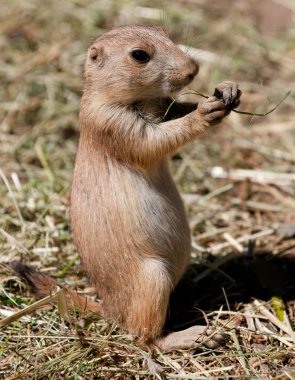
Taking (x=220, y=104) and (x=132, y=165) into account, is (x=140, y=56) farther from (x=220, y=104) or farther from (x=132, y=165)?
(x=132, y=165)

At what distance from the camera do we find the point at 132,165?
4.29 metres

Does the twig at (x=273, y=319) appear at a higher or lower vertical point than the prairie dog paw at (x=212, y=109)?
lower

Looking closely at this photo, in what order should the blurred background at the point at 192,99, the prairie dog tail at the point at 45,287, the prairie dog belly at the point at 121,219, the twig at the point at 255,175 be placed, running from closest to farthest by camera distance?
the prairie dog belly at the point at 121,219
the prairie dog tail at the point at 45,287
the blurred background at the point at 192,99
the twig at the point at 255,175

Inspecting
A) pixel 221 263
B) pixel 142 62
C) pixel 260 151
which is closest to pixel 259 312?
pixel 221 263

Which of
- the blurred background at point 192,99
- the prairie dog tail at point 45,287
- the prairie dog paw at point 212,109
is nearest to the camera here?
the prairie dog paw at point 212,109

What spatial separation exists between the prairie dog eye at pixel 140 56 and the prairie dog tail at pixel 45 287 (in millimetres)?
1673

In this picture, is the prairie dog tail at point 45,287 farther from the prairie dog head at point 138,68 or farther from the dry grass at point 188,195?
the prairie dog head at point 138,68

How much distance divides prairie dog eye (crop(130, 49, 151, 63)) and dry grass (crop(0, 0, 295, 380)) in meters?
0.79

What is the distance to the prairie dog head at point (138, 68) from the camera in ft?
13.7

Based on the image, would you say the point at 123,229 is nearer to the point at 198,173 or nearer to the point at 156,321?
the point at 156,321

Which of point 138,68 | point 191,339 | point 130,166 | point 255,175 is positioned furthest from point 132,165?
point 255,175

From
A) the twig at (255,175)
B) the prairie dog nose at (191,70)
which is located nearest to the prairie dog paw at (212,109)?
the prairie dog nose at (191,70)

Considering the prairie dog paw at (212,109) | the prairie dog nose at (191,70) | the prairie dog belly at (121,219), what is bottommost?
the prairie dog belly at (121,219)

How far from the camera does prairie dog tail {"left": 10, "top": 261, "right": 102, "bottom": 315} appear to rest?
4480 millimetres
